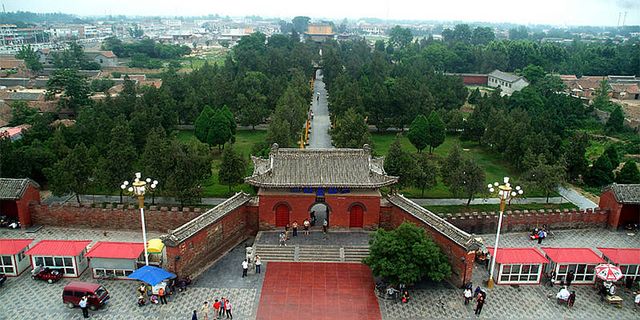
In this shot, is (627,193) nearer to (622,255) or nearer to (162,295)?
(622,255)

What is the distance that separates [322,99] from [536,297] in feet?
180

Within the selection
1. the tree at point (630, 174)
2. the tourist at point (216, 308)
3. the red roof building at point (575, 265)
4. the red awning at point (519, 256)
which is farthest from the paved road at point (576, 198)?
the tourist at point (216, 308)

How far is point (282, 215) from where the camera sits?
28.7 meters

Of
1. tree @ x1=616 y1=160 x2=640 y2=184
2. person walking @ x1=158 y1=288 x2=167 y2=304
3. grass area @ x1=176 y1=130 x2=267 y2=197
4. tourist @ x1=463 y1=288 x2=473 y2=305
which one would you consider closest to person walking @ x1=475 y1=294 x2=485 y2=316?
tourist @ x1=463 y1=288 x2=473 y2=305

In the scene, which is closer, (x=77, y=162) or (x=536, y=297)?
(x=536, y=297)

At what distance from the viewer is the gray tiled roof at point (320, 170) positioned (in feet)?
90.0

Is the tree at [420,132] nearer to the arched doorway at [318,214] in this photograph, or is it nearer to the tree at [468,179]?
the tree at [468,179]

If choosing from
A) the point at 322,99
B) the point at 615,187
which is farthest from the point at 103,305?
the point at 322,99

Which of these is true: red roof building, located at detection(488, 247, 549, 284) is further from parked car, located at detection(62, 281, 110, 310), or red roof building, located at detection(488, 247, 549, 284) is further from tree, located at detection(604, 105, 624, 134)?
tree, located at detection(604, 105, 624, 134)

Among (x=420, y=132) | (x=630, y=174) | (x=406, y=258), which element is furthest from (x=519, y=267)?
(x=420, y=132)

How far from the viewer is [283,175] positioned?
2803cm

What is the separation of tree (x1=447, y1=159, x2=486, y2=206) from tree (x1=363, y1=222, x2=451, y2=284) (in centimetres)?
1080

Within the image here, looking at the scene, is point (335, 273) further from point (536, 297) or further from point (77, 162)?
point (77, 162)

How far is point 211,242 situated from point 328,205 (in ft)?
22.5
